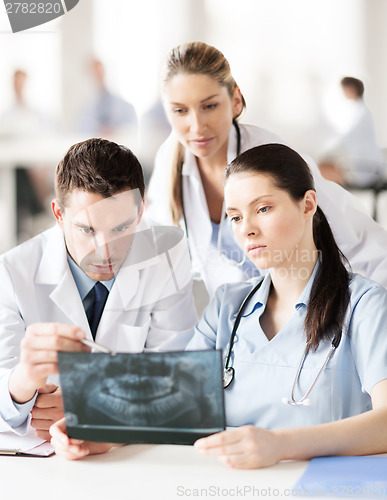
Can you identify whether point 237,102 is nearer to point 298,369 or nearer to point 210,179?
point 210,179

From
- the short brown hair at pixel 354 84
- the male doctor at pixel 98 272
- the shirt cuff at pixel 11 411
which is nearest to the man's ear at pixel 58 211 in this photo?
the male doctor at pixel 98 272

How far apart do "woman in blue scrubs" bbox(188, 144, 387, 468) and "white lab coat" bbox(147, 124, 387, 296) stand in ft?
1.19

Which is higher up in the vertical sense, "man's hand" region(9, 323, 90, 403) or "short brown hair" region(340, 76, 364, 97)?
"short brown hair" region(340, 76, 364, 97)

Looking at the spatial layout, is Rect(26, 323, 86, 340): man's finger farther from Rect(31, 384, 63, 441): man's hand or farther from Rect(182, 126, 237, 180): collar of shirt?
Rect(182, 126, 237, 180): collar of shirt

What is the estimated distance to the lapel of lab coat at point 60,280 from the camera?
125 cm

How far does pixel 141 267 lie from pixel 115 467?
56 centimetres

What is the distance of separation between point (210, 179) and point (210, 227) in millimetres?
126

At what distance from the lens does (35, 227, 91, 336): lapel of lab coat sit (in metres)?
1.25

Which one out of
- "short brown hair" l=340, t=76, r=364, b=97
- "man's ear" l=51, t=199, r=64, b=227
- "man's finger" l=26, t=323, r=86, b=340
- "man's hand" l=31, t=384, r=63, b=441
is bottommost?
"man's hand" l=31, t=384, r=63, b=441

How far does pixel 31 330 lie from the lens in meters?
0.87

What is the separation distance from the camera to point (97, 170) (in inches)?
47.4

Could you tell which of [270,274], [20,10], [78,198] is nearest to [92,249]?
[78,198]

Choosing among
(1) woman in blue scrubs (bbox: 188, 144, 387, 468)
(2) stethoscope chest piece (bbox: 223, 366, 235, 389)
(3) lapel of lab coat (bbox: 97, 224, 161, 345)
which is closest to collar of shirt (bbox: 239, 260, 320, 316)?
(1) woman in blue scrubs (bbox: 188, 144, 387, 468)

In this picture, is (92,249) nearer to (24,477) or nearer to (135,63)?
(24,477)
